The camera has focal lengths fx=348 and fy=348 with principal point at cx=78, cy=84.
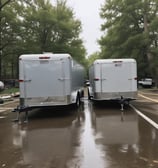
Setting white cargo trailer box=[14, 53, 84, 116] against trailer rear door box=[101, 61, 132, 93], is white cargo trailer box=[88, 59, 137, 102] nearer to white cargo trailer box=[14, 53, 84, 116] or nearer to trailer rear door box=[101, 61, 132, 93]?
trailer rear door box=[101, 61, 132, 93]

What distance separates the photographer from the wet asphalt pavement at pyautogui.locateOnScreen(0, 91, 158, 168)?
7098 mm

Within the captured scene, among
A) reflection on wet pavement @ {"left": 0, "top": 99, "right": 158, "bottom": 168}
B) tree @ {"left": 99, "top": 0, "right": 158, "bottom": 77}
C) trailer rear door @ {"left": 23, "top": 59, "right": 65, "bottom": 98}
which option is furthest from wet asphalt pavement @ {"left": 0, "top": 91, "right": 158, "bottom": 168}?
tree @ {"left": 99, "top": 0, "right": 158, "bottom": 77}

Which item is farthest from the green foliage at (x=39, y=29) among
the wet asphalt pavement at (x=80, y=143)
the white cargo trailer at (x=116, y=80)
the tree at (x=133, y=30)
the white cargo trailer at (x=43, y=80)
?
the wet asphalt pavement at (x=80, y=143)

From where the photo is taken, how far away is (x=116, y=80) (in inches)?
679

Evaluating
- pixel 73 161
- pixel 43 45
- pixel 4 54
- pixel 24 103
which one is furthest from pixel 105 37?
pixel 73 161

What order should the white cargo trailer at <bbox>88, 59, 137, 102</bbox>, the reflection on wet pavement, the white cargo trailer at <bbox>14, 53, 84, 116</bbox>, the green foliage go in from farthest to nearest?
the green foliage, the white cargo trailer at <bbox>88, 59, 137, 102</bbox>, the white cargo trailer at <bbox>14, 53, 84, 116</bbox>, the reflection on wet pavement

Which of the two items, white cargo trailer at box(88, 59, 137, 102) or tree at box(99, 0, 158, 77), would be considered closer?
white cargo trailer at box(88, 59, 137, 102)

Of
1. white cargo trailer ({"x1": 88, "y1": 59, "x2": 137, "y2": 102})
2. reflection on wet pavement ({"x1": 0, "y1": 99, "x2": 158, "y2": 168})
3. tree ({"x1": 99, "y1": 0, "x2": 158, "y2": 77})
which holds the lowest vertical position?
reflection on wet pavement ({"x1": 0, "y1": 99, "x2": 158, "y2": 168})

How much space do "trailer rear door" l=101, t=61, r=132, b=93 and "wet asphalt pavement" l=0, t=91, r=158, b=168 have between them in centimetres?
361

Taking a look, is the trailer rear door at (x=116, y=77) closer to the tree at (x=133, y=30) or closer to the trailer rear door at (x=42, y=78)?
the trailer rear door at (x=42, y=78)

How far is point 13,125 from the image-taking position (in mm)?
12961

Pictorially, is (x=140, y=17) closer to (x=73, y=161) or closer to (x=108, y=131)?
(x=108, y=131)

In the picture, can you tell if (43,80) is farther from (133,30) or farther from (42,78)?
(133,30)

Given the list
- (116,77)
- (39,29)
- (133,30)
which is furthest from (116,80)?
(133,30)
